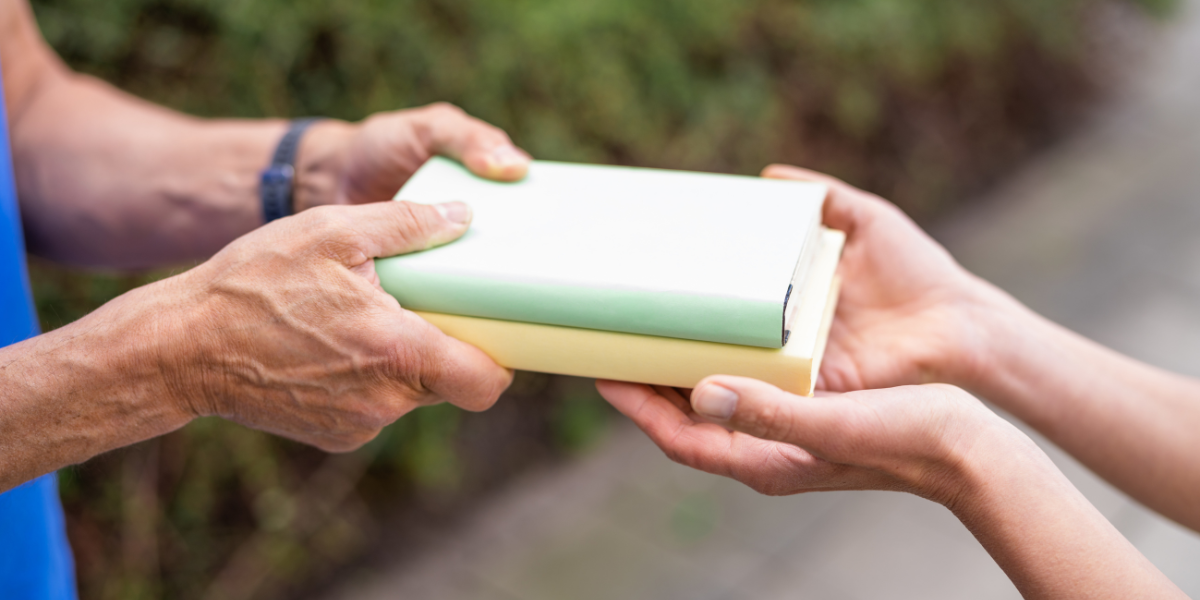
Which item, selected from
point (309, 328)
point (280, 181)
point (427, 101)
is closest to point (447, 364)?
point (309, 328)

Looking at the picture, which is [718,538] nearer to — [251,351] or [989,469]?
[989,469]

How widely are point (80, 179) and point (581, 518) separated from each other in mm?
1662

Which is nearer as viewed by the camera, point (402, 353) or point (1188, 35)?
point (402, 353)

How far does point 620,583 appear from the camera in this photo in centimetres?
221

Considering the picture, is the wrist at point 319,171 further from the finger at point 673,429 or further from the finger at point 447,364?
the finger at point 673,429

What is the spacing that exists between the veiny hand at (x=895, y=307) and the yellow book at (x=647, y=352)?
19 centimetres

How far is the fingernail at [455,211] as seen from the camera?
1.02 metres

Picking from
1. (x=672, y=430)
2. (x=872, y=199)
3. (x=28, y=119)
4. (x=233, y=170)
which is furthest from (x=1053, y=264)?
(x=28, y=119)

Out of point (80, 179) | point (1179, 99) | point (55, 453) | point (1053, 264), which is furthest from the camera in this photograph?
point (1179, 99)

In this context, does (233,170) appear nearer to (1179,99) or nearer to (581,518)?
(581,518)

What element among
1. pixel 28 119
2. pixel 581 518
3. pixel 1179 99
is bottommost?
pixel 581 518

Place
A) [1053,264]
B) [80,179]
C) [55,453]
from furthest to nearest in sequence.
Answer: [1053,264], [80,179], [55,453]

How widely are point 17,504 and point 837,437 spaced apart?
1046mm

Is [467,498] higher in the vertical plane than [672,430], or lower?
lower
